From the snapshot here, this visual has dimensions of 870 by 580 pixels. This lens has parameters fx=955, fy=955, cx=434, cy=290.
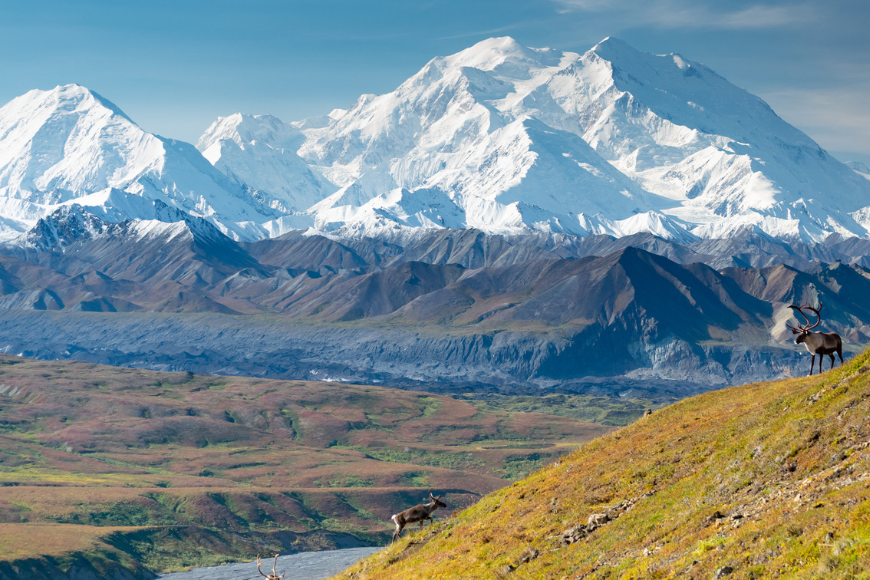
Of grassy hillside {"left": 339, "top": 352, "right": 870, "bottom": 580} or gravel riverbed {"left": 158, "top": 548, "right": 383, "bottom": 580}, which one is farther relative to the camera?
gravel riverbed {"left": 158, "top": 548, "right": 383, "bottom": 580}

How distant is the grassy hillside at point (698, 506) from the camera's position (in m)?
27.0

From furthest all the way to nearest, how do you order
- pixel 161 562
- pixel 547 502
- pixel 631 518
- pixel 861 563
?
pixel 161 562 → pixel 547 502 → pixel 631 518 → pixel 861 563

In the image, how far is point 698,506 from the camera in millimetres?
35844

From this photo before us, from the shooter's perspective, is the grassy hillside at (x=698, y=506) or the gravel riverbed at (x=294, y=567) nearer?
the grassy hillside at (x=698, y=506)

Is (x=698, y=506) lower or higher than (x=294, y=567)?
higher

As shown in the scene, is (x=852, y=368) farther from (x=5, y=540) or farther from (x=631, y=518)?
(x=5, y=540)

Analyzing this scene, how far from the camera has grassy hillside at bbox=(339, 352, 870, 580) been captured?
2695cm

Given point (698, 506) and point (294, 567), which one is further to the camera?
point (294, 567)

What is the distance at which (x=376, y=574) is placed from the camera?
48.9 meters

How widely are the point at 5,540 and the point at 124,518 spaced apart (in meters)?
34.7

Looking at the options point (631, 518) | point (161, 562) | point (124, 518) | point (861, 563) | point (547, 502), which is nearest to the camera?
point (861, 563)

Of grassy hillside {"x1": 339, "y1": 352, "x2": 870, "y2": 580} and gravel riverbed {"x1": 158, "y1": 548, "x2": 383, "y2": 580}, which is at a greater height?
grassy hillside {"x1": 339, "y1": 352, "x2": 870, "y2": 580}

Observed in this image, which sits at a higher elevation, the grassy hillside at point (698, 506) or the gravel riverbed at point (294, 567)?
the grassy hillside at point (698, 506)

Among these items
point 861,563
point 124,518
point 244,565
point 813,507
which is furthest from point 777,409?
point 124,518
